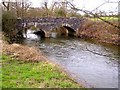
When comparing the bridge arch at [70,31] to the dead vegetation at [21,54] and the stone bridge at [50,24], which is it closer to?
the stone bridge at [50,24]

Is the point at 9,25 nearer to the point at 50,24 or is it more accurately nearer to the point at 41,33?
the point at 50,24

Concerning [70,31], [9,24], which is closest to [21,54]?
[9,24]

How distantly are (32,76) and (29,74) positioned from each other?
1.07ft

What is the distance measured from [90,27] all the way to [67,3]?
35.1 meters

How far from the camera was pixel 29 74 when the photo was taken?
11625 millimetres

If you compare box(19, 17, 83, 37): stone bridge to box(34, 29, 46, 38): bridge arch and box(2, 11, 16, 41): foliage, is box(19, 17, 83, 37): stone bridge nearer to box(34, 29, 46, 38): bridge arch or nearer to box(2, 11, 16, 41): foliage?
box(34, 29, 46, 38): bridge arch

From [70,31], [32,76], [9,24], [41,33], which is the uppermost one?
[9,24]

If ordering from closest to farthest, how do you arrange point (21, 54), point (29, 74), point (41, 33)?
point (29, 74) < point (21, 54) < point (41, 33)

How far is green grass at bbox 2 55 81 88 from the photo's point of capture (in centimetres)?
1005

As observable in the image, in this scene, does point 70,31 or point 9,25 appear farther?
point 70,31

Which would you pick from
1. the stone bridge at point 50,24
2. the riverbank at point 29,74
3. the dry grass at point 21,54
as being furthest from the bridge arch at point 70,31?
the riverbank at point 29,74

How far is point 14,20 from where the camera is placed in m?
33.5

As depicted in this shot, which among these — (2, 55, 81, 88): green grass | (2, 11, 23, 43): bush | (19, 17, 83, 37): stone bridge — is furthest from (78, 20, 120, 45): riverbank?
(2, 55, 81, 88): green grass

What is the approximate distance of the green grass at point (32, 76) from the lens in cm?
1005
